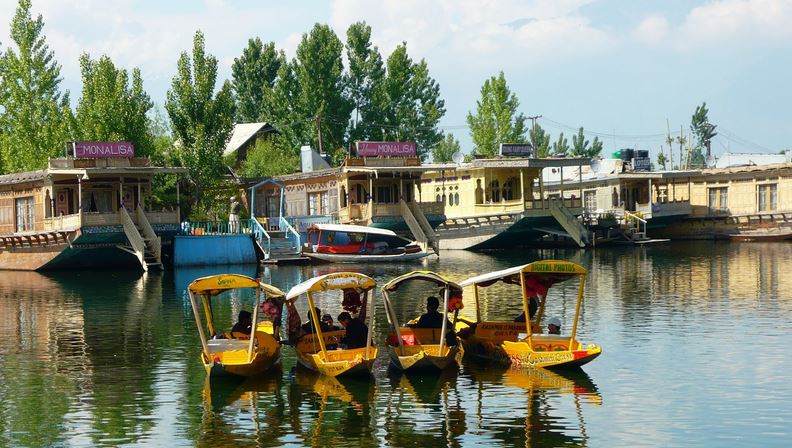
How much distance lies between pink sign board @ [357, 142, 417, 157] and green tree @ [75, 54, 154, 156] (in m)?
17.7

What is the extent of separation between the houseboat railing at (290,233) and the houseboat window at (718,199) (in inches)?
1369

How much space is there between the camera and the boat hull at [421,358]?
2483 centimetres

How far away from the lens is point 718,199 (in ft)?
271

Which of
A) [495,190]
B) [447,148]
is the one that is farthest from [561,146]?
[495,190]

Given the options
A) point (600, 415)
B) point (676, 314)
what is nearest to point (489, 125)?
point (676, 314)

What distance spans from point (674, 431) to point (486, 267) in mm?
36473

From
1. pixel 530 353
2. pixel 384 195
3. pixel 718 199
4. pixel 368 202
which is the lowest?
pixel 530 353

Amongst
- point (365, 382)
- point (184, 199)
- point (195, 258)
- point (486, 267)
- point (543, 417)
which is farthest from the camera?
point (184, 199)

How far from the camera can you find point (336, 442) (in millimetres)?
19250

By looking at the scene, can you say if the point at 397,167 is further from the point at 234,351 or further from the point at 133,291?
the point at 234,351

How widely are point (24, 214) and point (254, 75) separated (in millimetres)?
43114

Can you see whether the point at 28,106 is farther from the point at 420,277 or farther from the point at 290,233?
the point at 420,277

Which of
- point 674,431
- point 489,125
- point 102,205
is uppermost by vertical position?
point 489,125

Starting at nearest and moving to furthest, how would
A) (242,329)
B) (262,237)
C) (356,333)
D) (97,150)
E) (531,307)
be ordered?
(356,333) < (242,329) < (531,307) < (97,150) < (262,237)
